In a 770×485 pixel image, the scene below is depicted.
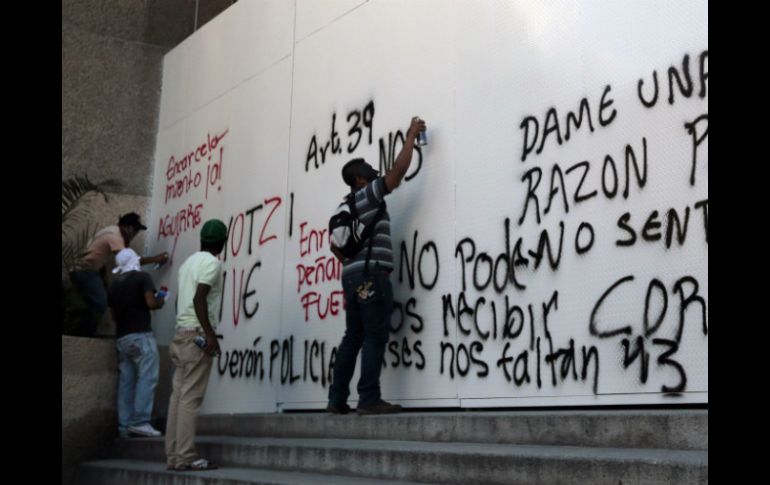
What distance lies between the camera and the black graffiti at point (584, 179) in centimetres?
562

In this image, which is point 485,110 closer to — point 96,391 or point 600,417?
point 600,417

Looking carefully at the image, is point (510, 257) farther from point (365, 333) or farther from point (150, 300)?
point (150, 300)

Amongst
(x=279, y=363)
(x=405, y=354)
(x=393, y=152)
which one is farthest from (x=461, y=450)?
(x=279, y=363)

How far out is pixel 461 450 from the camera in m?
5.09

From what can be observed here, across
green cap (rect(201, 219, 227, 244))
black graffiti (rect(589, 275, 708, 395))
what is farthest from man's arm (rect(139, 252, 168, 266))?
black graffiti (rect(589, 275, 708, 395))

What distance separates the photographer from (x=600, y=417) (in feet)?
15.9

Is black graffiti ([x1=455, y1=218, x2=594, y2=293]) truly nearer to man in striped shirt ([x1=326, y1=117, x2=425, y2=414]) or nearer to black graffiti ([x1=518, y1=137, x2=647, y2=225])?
black graffiti ([x1=518, y1=137, x2=647, y2=225])

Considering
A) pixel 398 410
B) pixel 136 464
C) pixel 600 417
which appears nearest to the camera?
pixel 600 417

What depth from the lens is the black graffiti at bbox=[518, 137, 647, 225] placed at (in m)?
5.62

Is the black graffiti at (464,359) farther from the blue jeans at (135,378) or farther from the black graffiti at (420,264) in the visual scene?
the blue jeans at (135,378)

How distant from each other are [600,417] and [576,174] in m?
1.75

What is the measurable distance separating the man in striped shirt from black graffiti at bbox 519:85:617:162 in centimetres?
88
